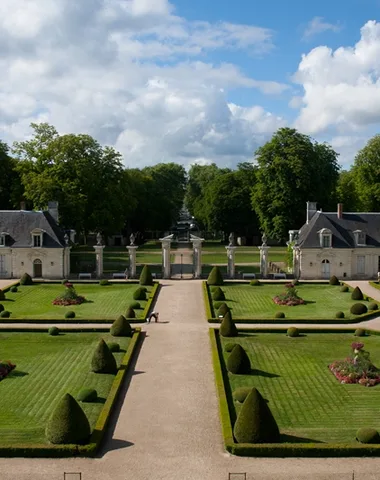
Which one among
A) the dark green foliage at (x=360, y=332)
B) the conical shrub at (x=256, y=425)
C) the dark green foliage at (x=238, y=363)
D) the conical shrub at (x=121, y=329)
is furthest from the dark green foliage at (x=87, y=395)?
the dark green foliage at (x=360, y=332)

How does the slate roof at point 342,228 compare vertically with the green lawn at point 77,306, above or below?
above

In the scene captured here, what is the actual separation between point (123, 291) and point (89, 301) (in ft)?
15.8

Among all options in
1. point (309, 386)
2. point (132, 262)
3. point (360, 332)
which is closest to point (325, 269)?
point (132, 262)

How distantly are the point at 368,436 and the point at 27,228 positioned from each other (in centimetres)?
4384

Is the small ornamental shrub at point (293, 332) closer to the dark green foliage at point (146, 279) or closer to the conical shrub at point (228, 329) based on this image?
the conical shrub at point (228, 329)

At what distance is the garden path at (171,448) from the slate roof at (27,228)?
2997cm

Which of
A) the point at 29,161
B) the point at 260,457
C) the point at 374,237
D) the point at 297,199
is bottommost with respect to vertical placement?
the point at 260,457

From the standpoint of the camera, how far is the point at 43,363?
1113 inches

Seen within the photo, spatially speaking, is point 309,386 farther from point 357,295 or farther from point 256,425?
point 357,295

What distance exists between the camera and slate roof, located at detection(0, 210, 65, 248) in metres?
55.6

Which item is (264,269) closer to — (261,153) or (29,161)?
(261,153)

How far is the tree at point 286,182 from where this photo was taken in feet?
224

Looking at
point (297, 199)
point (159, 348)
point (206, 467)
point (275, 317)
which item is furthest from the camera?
point (297, 199)

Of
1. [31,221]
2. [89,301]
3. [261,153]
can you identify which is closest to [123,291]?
[89,301]
